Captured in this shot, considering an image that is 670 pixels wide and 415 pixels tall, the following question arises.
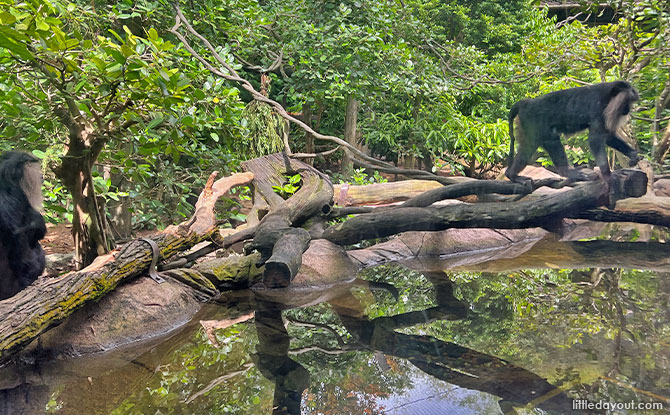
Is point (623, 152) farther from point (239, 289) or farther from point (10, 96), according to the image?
point (10, 96)

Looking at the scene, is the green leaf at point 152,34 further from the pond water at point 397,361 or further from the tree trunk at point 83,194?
the pond water at point 397,361

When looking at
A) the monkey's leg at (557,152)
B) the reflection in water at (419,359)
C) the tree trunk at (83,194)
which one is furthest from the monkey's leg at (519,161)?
the tree trunk at (83,194)

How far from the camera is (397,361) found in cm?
217

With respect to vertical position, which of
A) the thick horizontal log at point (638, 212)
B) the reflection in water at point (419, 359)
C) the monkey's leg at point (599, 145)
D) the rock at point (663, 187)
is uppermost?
the monkey's leg at point (599, 145)

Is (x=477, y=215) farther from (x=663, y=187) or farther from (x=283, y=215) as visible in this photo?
(x=663, y=187)

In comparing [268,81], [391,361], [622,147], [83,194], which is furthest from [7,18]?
[268,81]

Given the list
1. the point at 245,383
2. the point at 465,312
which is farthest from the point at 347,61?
the point at 245,383

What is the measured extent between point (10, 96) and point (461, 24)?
255 inches

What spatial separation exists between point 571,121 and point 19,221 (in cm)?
384

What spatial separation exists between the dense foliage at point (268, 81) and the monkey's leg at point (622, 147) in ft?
0.63

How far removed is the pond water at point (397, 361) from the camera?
5.88 ft

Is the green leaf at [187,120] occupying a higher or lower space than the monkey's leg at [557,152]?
higher

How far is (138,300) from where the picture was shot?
2664 mm

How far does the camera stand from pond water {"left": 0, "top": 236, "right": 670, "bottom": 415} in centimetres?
179
